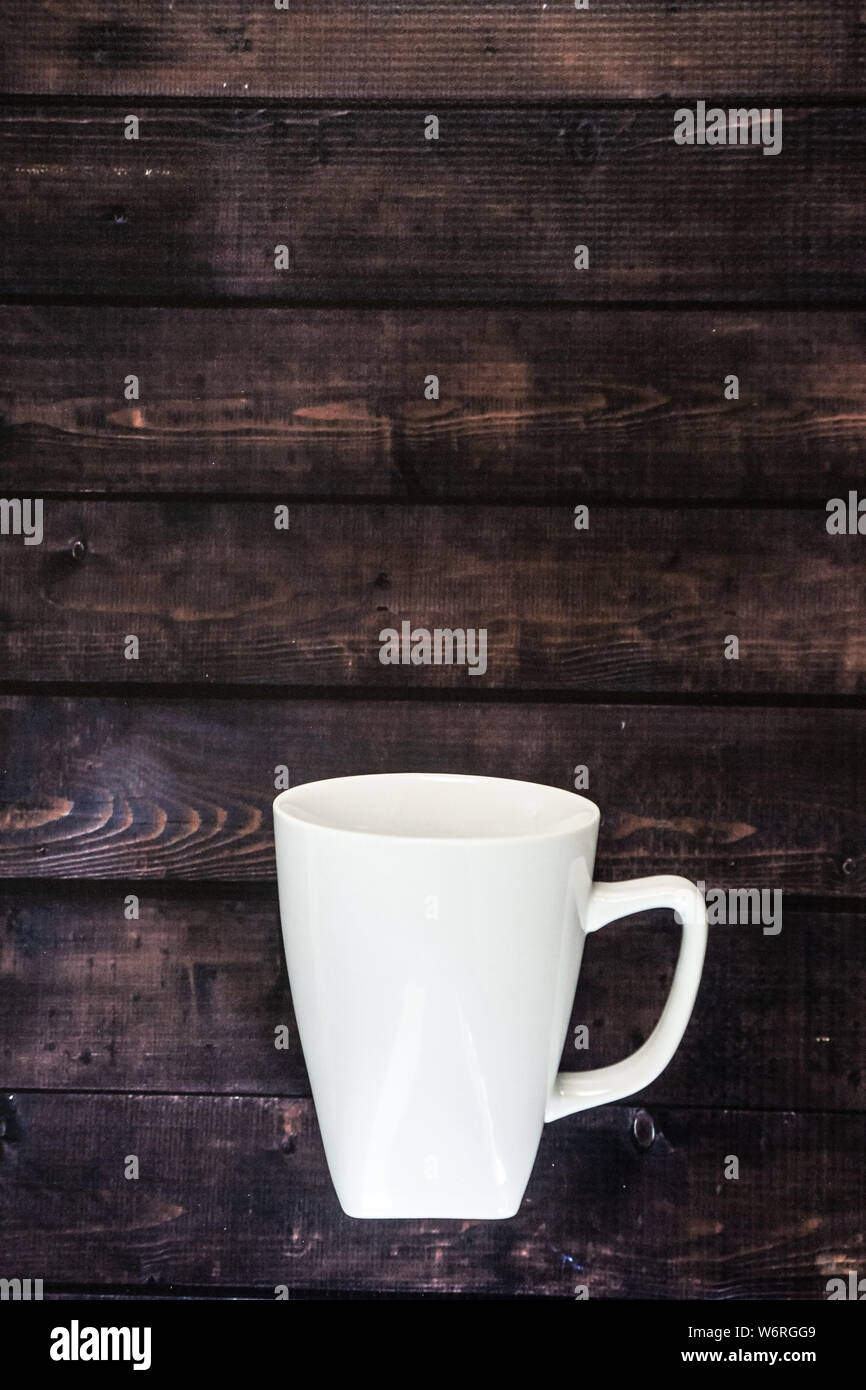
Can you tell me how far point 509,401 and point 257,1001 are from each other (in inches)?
15.1

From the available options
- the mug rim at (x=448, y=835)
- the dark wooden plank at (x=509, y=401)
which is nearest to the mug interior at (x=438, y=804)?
the mug rim at (x=448, y=835)

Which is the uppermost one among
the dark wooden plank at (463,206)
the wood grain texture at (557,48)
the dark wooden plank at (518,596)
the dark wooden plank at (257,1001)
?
the wood grain texture at (557,48)

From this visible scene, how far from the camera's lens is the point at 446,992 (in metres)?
0.47

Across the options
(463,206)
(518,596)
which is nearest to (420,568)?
(518,596)

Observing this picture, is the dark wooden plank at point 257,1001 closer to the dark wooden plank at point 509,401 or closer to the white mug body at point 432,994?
the white mug body at point 432,994

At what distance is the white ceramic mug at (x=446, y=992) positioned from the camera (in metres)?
0.46

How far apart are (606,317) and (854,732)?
0.29 metres

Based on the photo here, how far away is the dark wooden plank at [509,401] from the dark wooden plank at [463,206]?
0.06 feet

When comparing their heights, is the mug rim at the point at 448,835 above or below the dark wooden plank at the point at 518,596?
below

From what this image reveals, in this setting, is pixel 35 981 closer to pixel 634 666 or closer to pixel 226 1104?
pixel 226 1104

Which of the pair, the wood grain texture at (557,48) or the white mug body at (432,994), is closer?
the white mug body at (432,994)

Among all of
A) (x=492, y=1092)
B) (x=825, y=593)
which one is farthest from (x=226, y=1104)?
(x=825, y=593)

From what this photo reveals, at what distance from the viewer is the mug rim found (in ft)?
1.51

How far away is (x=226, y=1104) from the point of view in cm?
61
